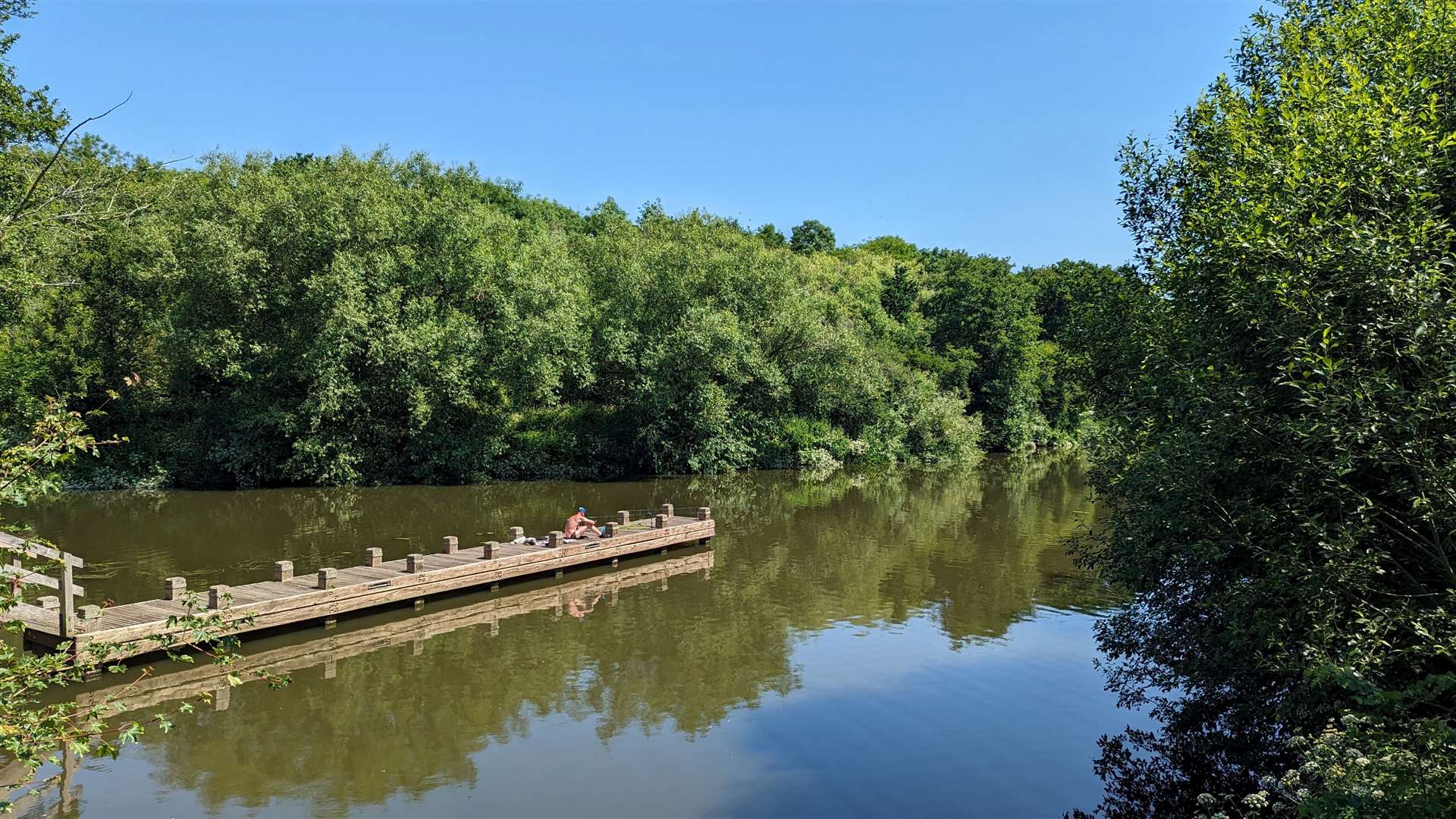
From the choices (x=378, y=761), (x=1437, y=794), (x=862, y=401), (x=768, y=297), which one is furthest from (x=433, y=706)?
(x=862, y=401)

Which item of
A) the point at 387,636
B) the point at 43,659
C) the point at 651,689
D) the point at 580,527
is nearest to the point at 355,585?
the point at 387,636

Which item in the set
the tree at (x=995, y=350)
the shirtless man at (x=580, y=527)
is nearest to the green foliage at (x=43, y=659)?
the shirtless man at (x=580, y=527)

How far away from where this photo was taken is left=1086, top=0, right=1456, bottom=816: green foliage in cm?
763

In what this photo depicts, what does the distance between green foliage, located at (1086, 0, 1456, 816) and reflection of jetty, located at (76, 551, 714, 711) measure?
11774 mm

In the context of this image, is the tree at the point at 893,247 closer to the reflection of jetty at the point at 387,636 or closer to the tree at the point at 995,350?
the tree at the point at 995,350

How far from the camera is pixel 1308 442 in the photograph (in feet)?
26.5

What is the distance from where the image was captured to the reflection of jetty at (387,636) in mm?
14023

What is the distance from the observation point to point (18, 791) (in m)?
10.7

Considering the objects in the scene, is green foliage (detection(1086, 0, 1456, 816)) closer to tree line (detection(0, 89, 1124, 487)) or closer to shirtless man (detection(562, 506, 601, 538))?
shirtless man (detection(562, 506, 601, 538))

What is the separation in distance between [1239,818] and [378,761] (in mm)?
10864

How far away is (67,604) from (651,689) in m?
9.40

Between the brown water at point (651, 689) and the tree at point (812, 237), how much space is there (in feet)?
206

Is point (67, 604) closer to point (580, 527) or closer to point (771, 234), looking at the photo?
point (580, 527)

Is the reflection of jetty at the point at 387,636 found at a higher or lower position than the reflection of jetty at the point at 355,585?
lower
